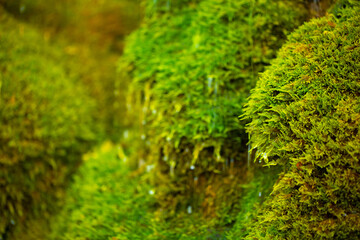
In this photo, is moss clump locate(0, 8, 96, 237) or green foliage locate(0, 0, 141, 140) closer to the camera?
moss clump locate(0, 8, 96, 237)

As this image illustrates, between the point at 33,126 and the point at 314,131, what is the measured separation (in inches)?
121

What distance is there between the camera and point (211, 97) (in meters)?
2.64

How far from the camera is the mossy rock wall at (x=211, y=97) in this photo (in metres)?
2.56

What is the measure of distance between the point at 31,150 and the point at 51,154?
25 centimetres

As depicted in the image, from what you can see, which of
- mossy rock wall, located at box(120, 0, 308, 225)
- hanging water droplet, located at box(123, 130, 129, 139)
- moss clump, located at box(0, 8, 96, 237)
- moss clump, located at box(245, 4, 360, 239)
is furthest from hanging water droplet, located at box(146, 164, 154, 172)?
moss clump, located at box(245, 4, 360, 239)

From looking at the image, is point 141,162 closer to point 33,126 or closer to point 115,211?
point 115,211

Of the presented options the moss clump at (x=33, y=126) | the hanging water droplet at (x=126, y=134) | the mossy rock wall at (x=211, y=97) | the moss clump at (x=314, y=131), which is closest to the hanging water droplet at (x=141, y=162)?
the mossy rock wall at (x=211, y=97)

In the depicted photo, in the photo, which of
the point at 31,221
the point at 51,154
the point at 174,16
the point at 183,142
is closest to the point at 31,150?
the point at 51,154

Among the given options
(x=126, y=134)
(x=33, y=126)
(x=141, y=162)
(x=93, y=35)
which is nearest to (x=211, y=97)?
(x=141, y=162)

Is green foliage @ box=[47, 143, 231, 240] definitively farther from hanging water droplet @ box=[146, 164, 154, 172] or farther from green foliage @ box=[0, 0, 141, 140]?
green foliage @ box=[0, 0, 141, 140]

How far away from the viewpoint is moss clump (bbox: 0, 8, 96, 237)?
318 cm

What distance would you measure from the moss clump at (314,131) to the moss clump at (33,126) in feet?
8.55

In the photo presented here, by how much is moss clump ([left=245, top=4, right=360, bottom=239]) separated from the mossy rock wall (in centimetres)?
54

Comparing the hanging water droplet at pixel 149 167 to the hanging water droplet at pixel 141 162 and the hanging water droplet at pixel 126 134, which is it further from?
the hanging water droplet at pixel 126 134
